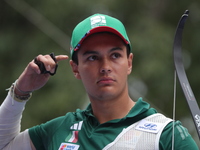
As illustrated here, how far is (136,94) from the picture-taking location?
8828 millimetres

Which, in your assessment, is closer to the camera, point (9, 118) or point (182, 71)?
point (182, 71)

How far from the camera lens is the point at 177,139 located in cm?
312

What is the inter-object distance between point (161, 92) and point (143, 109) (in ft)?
19.6

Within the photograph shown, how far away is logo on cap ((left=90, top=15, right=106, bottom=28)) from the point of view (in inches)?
138

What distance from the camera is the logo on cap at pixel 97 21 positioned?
3.50 metres

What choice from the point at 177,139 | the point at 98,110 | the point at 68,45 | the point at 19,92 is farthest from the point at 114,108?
the point at 68,45

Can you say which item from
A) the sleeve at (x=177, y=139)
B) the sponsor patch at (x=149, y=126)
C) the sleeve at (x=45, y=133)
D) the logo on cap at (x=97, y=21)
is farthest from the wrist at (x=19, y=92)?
the sleeve at (x=177, y=139)

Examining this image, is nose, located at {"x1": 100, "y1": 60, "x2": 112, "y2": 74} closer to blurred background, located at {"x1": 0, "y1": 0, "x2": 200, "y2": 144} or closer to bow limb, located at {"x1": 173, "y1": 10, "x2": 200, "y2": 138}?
bow limb, located at {"x1": 173, "y1": 10, "x2": 200, "y2": 138}

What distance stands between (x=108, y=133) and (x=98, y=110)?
0.77 feet

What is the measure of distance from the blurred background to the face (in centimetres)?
526

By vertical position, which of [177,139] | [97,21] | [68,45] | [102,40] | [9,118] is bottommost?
[177,139]

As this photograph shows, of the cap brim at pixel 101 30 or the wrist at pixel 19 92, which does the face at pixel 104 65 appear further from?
the wrist at pixel 19 92

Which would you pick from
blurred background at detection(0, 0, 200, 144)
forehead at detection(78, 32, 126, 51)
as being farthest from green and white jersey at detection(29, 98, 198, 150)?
blurred background at detection(0, 0, 200, 144)

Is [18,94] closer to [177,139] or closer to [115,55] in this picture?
[115,55]
